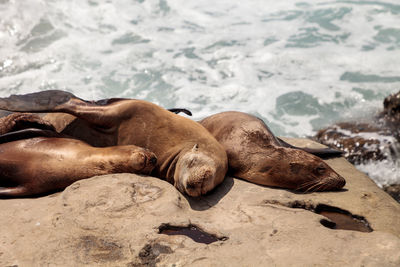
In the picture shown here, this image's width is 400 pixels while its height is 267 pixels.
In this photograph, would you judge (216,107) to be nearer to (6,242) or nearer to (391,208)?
(391,208)

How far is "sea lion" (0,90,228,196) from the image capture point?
4.31 metres

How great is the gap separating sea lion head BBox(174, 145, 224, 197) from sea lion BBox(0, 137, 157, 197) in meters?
0.28

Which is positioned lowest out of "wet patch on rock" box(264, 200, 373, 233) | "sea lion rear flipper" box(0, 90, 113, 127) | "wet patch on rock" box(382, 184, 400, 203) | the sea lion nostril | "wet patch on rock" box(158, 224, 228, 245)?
"wet patch on rock" box(382, 184, 400, 203)

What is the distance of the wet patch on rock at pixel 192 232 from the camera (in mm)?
3182

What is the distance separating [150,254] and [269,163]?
1.91 metres

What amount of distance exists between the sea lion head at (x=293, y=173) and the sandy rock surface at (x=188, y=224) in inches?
6.0

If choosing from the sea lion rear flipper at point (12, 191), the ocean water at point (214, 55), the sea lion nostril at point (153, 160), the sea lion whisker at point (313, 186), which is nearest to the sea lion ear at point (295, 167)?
the sea lion whisker at point (313, 186)

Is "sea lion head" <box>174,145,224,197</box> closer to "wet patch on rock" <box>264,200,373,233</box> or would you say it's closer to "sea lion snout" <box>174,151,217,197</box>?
"sea lion snout" <box>174,151,217,197</box>

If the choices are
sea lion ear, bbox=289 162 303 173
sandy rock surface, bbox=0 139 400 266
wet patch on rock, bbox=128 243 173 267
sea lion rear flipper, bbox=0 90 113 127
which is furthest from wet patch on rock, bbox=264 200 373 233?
sea lion rear flipper, bbox=0 90 113 127

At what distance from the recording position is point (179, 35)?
14281mm

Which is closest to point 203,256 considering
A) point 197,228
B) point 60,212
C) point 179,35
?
point 197,228

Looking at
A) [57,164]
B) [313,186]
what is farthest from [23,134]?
[313,186]

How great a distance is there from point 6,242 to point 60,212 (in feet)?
1.61

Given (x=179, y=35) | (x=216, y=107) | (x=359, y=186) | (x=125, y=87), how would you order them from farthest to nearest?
(x=179, y=35), (x=125, y=87), (x=216, y=107), (x=359, y=186)
